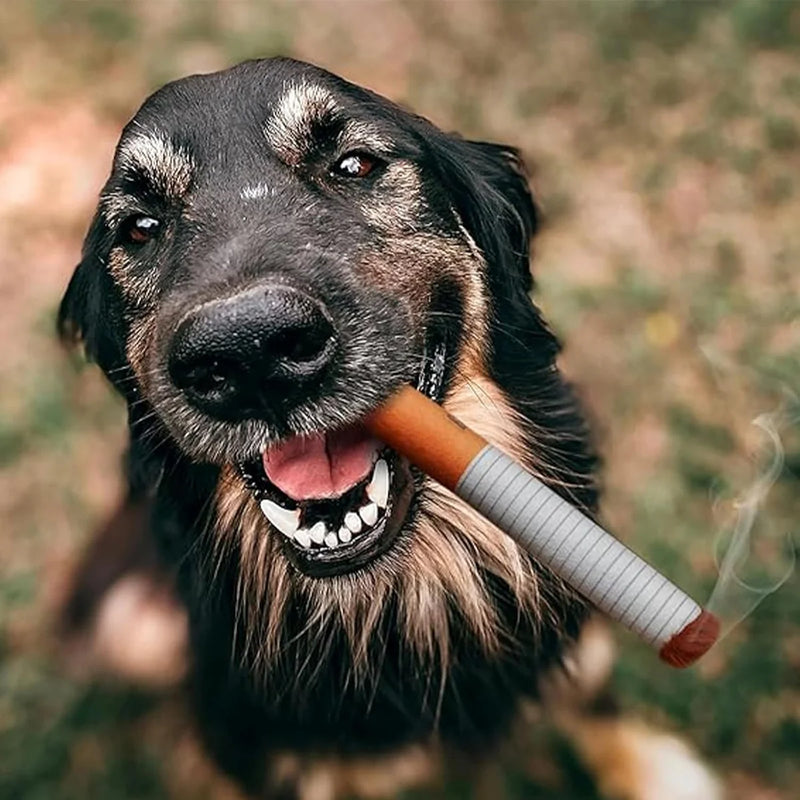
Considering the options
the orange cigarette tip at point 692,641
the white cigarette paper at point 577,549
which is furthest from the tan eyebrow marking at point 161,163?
the orange cigarette tip at point 692,641

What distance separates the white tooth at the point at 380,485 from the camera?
8.78 feet

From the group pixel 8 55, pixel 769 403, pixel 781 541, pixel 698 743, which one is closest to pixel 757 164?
pixel 769 403

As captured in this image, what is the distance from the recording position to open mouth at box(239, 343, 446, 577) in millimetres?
2631

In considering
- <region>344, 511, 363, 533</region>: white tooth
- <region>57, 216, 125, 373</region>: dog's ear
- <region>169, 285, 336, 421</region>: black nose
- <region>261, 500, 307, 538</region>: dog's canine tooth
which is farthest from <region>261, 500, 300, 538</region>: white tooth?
<region>57, 216, 125, 373</region>: dog's ear

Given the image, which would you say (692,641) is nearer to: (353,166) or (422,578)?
(422,578)

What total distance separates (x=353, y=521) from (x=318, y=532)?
78 millimetres

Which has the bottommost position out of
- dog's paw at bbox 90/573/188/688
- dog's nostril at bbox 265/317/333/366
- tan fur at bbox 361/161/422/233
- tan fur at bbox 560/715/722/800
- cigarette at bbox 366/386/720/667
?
dog's paw at bbox 90/573/188/688

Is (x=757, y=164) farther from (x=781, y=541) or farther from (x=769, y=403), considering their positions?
(x=781, y=541)

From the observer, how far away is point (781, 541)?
155 inches

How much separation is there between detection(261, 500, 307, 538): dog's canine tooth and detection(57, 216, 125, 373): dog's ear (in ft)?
2.06

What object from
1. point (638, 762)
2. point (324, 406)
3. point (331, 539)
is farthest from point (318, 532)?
point (638, 762)

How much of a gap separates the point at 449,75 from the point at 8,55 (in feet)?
6.22

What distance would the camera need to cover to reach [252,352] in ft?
7.55

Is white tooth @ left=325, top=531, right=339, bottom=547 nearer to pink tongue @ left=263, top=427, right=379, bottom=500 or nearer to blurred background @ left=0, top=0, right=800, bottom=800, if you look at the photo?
pink tongue @ left=263, top=427, right=379, bottom=500
